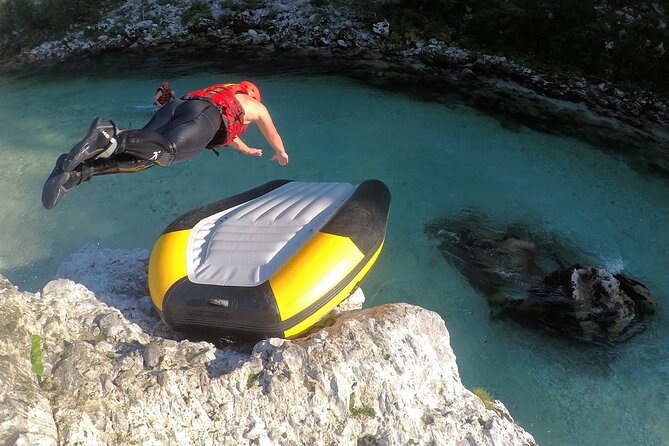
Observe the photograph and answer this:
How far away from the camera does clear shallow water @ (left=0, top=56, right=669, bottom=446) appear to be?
3.79 meters

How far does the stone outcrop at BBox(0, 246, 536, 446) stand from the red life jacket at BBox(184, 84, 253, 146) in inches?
54.6

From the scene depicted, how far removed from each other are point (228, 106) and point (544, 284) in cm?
321

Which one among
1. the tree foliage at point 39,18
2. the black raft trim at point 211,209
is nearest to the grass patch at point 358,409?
the black raft trim at point 211,209

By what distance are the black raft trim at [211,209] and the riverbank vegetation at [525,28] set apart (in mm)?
4967

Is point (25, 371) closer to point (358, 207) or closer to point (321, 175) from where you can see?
point (358, 207)

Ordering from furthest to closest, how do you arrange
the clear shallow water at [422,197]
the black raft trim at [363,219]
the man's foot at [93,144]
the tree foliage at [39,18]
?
the tree foliage at [39,18]
the clear shallow water at [422,197]
the black raft trim at [363,219]
the man's foot at [93,144]

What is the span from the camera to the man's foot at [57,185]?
2.58m

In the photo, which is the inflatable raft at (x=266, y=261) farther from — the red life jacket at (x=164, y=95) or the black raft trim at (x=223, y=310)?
the red life jacket at (x=164, y=95)

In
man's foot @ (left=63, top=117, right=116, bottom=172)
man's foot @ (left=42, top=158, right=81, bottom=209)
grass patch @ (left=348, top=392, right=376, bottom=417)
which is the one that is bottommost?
grass patch @ (left=348, top=392, right=376, bottom=417)

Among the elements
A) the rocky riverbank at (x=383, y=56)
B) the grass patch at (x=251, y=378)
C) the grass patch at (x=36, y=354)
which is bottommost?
the rocky riverbank at (x=383, y=56)

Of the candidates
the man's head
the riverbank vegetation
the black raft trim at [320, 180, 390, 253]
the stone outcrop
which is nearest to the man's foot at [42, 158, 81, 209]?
the stone outcrop

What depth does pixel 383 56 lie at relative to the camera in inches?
312

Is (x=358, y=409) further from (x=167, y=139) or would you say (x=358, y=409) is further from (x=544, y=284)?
(x=544, y=284)

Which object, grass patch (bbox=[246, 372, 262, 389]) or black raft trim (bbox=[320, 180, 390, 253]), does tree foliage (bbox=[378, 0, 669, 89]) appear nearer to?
black raft trim (bbox=[320, 180, 390, 253])
